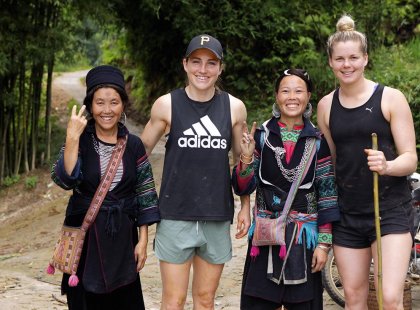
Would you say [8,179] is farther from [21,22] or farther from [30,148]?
[21,22]

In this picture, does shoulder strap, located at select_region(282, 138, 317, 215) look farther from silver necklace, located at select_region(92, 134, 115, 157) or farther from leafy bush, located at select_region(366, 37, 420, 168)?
leafy bush, located at select_region(366, 37, 420, 168)

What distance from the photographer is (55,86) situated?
17.7 meters

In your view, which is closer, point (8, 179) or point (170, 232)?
point (170, 232)

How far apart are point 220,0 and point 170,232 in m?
8.03

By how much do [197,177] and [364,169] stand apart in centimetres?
85

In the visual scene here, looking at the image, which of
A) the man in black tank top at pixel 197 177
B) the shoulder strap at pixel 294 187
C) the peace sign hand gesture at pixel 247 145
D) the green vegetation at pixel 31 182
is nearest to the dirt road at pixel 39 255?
the green vegetation at pixel 31 182

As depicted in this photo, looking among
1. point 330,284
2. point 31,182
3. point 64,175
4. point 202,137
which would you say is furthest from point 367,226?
point 31,182

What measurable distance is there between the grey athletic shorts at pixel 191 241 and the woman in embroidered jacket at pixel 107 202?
10 centimetres

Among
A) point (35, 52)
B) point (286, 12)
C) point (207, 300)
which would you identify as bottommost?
point (207, 300)

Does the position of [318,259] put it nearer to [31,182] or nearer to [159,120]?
[159,120]

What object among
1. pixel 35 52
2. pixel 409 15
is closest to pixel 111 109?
pixel 35 52

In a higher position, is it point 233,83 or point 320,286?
point 233,83

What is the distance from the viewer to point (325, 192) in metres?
3.46

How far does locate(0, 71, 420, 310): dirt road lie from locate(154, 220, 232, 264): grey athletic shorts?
1652 mm
